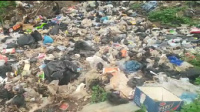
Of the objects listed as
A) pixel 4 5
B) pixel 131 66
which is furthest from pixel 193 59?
pixel 4 5

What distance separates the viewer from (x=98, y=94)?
3494 millimetres

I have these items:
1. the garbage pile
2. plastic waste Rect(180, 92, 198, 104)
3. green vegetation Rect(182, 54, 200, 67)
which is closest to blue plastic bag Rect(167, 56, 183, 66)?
the garbage pile

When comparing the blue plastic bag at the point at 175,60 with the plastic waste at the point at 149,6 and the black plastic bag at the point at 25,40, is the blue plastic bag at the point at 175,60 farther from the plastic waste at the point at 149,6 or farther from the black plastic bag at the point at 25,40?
the plastic waste at the point at 149,6

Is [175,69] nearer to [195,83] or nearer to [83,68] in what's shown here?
[195,83]

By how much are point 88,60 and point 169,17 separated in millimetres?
2744

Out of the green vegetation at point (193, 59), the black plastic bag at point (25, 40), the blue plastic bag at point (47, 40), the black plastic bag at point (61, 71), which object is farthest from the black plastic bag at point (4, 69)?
the green vegetation at point (193, 59)

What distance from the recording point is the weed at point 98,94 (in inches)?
133

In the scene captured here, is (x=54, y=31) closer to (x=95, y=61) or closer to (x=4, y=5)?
(x=95, y=61)

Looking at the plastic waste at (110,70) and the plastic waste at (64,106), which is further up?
the plastic waste at (110,70)

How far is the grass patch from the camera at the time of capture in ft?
20.0

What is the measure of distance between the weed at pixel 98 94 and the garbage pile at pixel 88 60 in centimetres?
8

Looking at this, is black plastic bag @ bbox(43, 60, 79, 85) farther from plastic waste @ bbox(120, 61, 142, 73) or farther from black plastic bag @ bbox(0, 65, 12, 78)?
plastic waste @ bbox(120, 61, 142, 73)

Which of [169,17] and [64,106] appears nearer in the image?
[64,106]

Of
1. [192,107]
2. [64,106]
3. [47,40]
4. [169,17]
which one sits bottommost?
[64,106]
